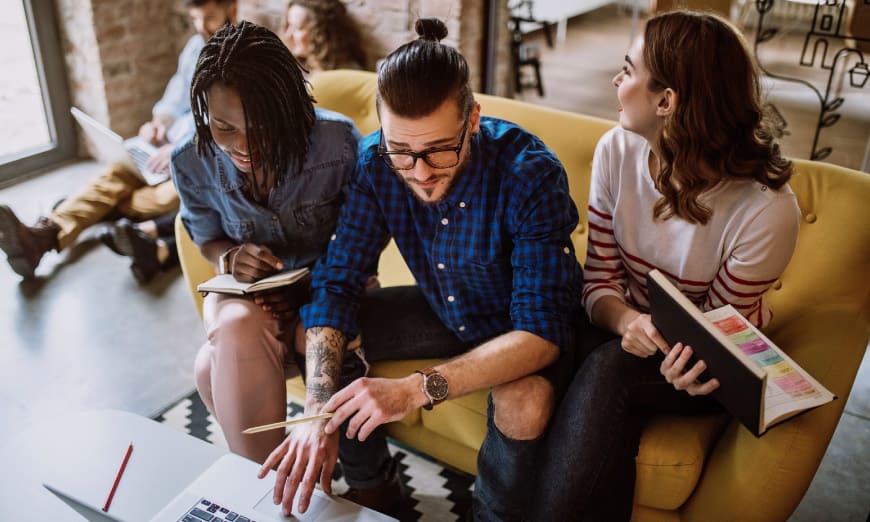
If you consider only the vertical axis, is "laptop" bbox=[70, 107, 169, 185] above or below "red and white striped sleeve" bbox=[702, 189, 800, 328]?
below

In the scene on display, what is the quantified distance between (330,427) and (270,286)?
1.14 ft

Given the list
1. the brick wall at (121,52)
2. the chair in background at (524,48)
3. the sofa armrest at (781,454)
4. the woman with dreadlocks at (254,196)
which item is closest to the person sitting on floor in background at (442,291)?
the woman with dreadlocks at (254,196)

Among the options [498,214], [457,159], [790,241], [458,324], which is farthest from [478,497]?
[790,241]

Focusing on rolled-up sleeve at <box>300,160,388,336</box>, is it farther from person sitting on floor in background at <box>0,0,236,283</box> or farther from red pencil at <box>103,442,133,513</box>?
person sitting on floor in background at <box>0,0,236,283</box>

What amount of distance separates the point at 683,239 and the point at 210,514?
3.30 feet

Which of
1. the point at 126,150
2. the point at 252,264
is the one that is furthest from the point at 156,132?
the point at 252,264

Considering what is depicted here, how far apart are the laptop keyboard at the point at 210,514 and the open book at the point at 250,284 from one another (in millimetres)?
444

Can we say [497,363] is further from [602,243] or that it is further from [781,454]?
[781,454]

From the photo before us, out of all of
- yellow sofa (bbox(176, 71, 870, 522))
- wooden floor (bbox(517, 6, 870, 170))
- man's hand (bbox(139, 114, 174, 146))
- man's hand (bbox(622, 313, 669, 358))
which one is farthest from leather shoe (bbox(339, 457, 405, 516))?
man's hand (bbox(139, 114, 174, 146))

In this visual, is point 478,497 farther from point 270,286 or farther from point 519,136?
point 519,136

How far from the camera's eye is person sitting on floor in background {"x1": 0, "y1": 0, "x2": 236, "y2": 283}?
2.88m

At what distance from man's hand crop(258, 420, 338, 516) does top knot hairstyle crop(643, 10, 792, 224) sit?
0.81m

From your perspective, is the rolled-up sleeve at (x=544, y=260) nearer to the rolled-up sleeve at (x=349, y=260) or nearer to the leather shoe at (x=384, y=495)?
the rolled-up sleeve at (x=349, y=260)

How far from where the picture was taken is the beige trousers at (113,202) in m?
3.09
